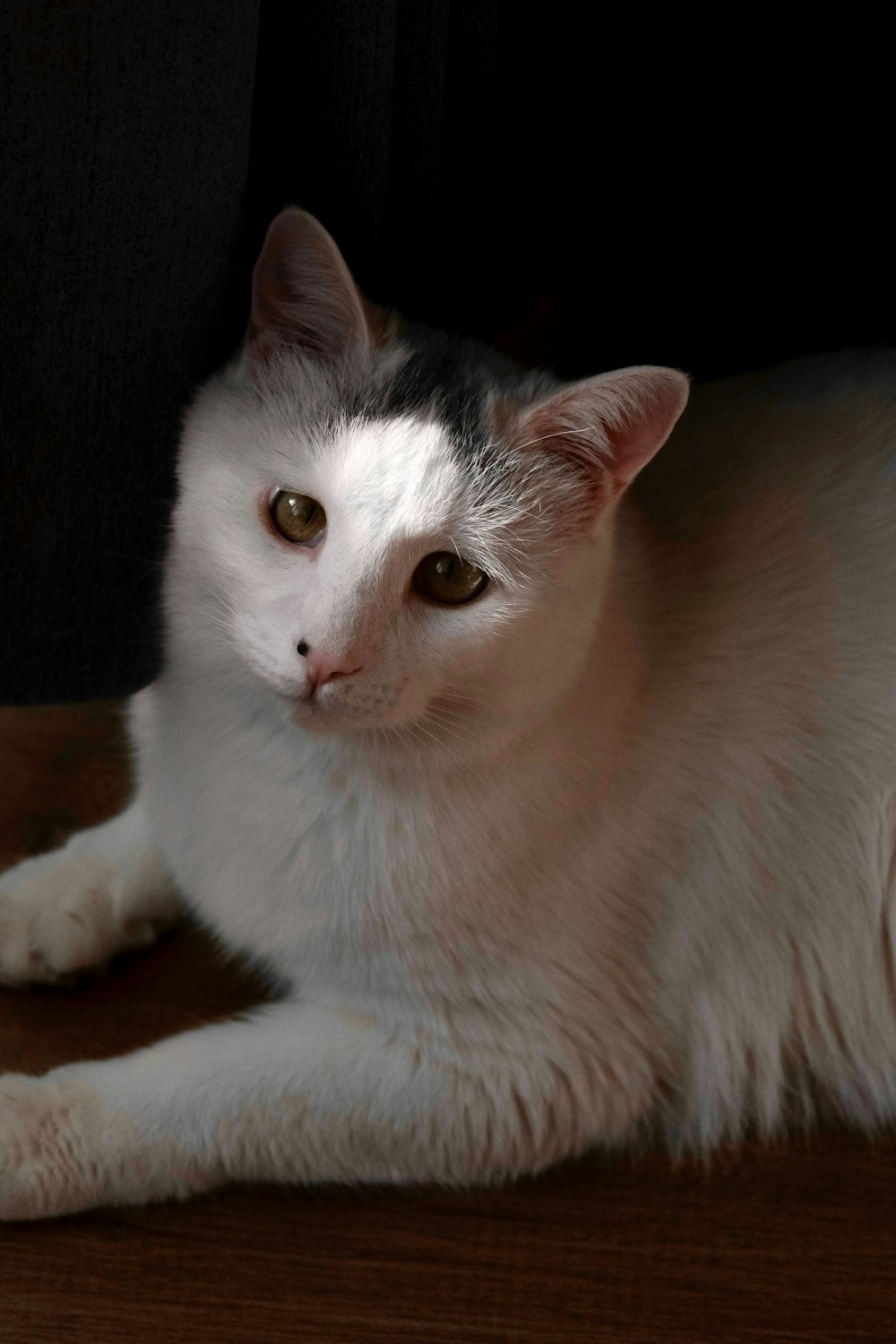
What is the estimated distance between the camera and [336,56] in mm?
1273

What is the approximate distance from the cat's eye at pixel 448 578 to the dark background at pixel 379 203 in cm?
40

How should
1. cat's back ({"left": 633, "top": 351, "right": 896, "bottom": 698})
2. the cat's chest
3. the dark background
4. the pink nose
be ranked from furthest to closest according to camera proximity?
cat's back ({"left": 633, "top": 351, "right": 896, "bottom": 698}), the cat's chest, the dark background, the pink nose

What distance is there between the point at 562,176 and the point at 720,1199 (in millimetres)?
1392

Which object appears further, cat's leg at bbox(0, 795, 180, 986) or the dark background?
cat's leg at bbox(0, 795, 180, 986)

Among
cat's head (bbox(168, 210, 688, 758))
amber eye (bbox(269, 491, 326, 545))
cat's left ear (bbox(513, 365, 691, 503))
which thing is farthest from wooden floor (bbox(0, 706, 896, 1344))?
cat's left ear (bbox(513, 365, 691, 503))

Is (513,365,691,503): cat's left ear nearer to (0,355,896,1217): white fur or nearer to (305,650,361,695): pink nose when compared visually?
(0,355,896,1217): white fur

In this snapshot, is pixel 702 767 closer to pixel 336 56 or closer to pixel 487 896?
pixel 487 896

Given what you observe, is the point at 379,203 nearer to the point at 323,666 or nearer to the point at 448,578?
the point at 448,578

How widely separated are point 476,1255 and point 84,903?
0.60 metres

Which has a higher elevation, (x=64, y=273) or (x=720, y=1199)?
(x=64, y=273)

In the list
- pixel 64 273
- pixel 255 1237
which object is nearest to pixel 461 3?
pixel 64 273

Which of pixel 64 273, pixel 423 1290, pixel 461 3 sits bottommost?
pixel 423 1290

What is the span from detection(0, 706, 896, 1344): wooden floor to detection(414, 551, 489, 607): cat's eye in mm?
676

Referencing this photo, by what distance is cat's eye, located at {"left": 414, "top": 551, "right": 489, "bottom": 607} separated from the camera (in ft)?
3.70
